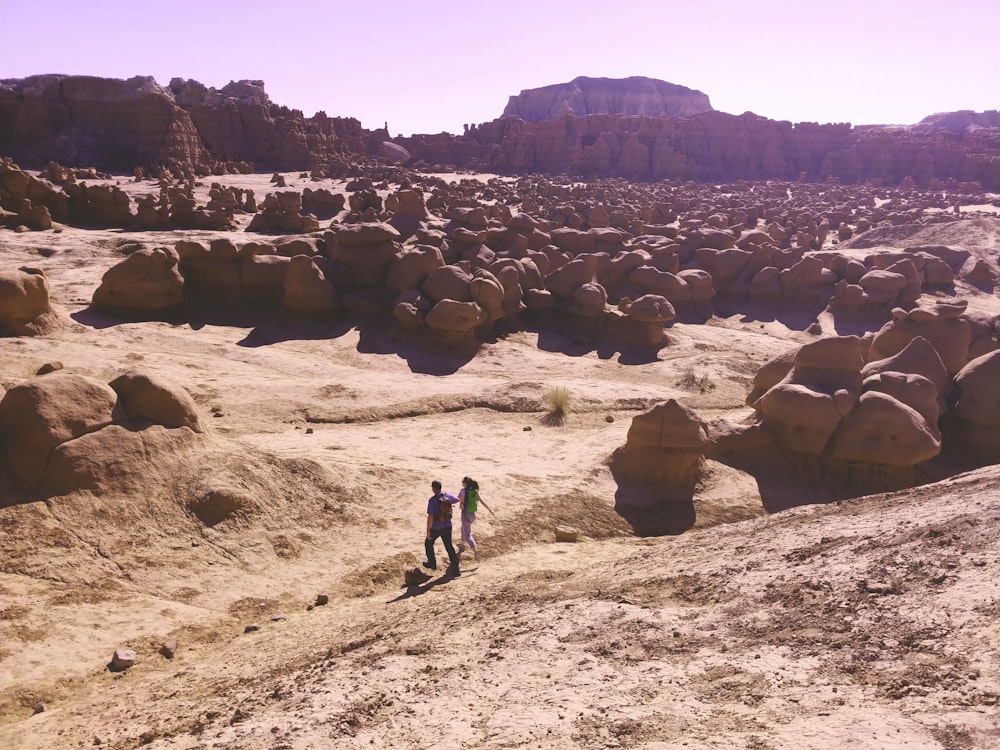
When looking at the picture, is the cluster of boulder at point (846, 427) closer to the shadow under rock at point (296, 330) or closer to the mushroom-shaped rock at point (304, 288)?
the shadow under rock at point (296, 330)

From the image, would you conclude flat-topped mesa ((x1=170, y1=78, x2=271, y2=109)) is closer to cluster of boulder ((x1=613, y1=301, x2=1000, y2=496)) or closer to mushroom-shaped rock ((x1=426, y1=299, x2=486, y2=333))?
mushroom-shaped rock ((x1=426, y1=299, x2=486, y2=333))

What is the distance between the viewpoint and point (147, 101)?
131ft

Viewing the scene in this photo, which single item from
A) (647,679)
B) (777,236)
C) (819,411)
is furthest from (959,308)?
(777,236)

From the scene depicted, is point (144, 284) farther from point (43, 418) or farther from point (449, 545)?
point (449, 545)

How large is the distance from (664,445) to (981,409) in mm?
4893

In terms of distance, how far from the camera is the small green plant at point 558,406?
13.8 metres

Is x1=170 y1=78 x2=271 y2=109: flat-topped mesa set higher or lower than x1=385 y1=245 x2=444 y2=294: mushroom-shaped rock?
higher

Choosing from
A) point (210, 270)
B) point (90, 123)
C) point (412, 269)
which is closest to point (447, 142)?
point (90, 123)

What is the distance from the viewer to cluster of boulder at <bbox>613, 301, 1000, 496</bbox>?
36.0ft

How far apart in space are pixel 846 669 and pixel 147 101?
43699 mm

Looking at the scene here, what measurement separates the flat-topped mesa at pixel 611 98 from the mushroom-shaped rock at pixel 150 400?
104 m

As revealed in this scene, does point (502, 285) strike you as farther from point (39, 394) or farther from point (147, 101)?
point (147, 101)

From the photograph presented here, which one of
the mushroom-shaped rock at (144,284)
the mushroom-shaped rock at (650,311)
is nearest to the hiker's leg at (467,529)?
the mushroom-shaped rock at (144,284)

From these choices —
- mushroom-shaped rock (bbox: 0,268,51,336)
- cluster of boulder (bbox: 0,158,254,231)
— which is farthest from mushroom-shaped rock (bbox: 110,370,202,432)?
cluster of boulder (bbox: 0,158,254,231)
